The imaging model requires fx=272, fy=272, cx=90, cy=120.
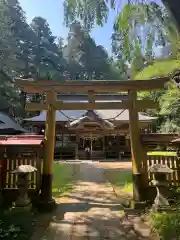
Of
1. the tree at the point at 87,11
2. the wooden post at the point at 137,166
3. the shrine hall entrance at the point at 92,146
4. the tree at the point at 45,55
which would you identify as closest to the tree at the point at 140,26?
the tree at the point at 87,11

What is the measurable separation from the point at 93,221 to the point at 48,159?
2.08 meters

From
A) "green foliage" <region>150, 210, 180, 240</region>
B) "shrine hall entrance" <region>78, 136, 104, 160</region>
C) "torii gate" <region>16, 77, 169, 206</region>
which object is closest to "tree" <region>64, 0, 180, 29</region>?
"torii gate" <region>16, 77, 169, 206</region>

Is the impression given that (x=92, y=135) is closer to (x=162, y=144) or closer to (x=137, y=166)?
(x=162, y=144)

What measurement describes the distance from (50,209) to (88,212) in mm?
955

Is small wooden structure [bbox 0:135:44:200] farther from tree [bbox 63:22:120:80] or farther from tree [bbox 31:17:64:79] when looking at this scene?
tree [bbox 63:22:120:80]

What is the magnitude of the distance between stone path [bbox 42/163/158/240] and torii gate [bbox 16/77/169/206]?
0.79 metres

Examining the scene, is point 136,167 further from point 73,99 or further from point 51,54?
point 51,54

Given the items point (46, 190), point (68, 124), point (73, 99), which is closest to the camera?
point (46, 190)

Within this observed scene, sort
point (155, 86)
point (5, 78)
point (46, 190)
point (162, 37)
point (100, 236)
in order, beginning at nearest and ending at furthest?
1. point (100, 236)
2. point (162, 37)
3. point (46, 190)
4. point (155, 86)
5. point (5, 78)

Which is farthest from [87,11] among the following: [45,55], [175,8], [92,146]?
[45,55]

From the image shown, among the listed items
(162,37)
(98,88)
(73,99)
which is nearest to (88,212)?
(98,88)

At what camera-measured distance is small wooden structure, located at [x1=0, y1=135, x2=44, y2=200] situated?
6.88 metres

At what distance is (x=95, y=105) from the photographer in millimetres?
7438

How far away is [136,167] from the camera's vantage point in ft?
22.9
